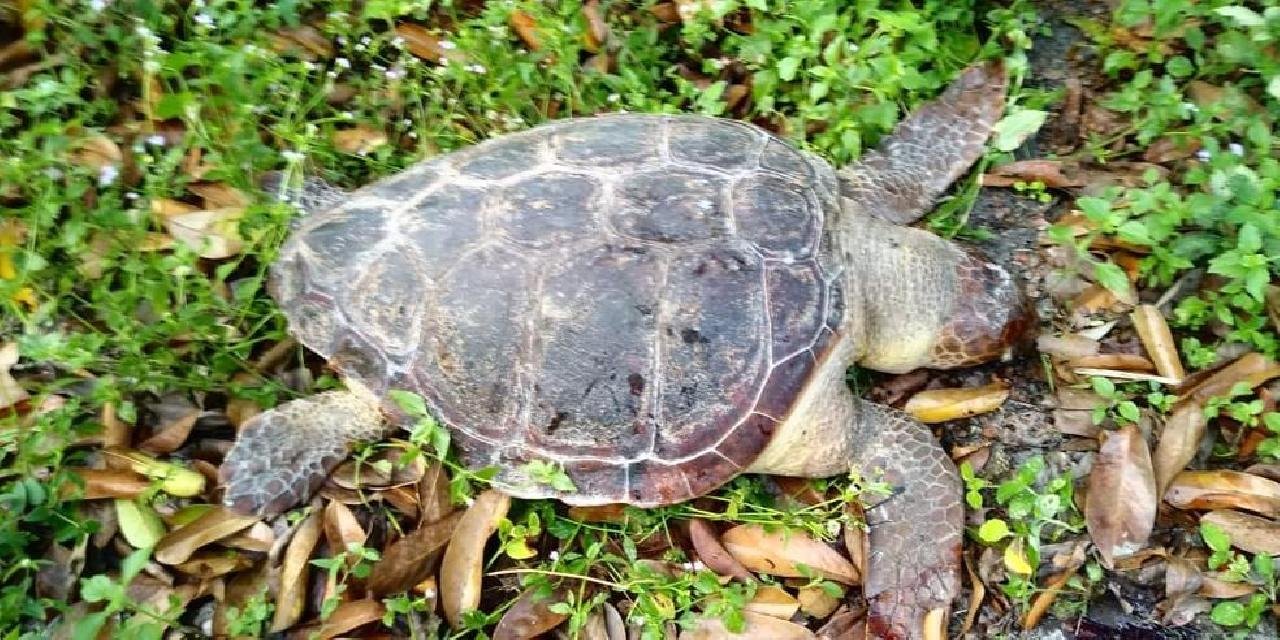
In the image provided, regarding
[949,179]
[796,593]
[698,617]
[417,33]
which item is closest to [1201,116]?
[949,179]

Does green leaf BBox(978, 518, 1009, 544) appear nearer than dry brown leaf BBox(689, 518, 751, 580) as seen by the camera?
Yes

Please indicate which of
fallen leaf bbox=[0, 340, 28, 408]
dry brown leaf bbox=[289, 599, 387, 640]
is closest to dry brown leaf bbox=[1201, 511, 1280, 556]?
dry brown leaf bbox=[289, 599, 387, 640]

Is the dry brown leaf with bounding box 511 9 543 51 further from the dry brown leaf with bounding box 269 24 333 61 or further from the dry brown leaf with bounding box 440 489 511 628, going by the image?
the dry brown leaf with bounding box 440 489 511 628

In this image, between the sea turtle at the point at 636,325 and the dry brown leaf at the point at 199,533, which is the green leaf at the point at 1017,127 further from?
the dry brown leaf at the point at 199,533

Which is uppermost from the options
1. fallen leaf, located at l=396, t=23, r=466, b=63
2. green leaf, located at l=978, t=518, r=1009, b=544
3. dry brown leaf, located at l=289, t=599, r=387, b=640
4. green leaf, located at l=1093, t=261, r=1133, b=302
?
fallen leaf, located at l=396, t=23, r=466, b=63

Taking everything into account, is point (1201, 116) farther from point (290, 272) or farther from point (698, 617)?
point (290, 272)

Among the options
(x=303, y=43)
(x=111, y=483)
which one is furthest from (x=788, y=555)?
(x=303, y=43)
